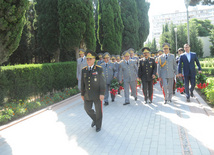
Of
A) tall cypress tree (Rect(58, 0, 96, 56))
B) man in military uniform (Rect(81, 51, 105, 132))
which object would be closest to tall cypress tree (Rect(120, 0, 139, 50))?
tall cypress tree (Rect(58, 0, 96, 56))

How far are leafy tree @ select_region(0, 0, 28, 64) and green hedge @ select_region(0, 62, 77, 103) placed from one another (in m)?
0.76

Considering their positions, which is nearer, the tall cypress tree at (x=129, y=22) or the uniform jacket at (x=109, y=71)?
the uniform jacket at (x=109, y=71)

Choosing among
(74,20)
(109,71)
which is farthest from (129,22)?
(109,71)

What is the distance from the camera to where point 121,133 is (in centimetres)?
557

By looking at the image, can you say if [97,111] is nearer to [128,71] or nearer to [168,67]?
[128,71]

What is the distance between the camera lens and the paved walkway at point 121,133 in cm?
457

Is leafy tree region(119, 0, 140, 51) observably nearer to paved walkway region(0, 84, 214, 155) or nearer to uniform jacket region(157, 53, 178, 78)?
uniform jacket region(157, 53, 178, 78)

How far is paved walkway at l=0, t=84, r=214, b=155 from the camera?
4.57 m

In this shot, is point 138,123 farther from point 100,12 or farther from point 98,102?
point 100,12

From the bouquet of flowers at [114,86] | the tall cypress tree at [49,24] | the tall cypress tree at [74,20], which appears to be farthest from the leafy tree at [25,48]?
the bouquet of flowers at [114,86]

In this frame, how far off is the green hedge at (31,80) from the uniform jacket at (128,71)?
12.0ft

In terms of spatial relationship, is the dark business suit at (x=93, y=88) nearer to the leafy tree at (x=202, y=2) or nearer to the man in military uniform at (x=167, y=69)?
the man in military uniform at (x=167, y=69)

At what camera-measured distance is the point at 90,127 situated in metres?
6.26

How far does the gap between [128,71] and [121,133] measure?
4.15 meters
